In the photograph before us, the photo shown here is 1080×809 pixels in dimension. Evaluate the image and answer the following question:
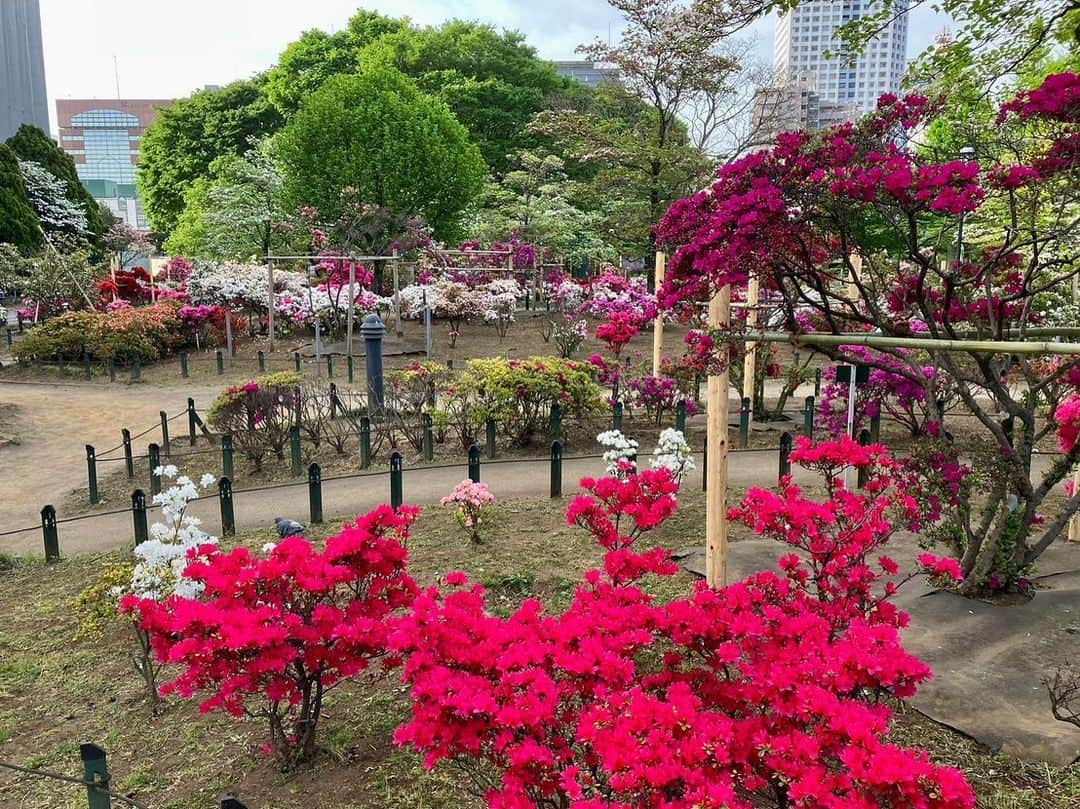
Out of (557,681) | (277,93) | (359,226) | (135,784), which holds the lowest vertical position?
(135,784)

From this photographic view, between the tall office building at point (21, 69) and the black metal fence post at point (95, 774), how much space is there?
46320 millimetres

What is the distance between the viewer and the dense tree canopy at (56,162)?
34.8 meters

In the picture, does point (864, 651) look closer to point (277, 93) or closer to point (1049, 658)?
point (1049, 658)

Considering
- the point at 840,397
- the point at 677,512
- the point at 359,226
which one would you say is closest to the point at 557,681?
the point at 677,512

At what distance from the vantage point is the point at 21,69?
140ft

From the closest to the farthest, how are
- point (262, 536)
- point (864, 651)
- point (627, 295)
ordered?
point (864, 651) → point (262, 536) → point (627, 295)

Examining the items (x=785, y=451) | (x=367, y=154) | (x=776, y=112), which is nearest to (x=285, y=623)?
(x=785, y=451)

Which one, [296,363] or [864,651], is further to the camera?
[296,363]

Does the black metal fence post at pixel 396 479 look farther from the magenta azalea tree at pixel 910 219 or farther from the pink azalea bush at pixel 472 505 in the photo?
the magenta azalea tree at pixel 910 219

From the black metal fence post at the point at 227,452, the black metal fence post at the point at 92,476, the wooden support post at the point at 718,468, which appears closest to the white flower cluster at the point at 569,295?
the black metal fence post at the point at 227,452

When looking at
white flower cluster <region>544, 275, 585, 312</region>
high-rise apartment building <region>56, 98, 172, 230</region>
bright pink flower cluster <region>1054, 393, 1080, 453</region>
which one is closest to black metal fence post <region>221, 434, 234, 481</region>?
bright pink flower cluster <region>1054, 393, 1080, 453</region>

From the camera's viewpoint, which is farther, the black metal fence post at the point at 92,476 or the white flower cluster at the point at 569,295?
the white flower cluster at the point at 569,295

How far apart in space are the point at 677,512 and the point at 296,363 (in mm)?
12322

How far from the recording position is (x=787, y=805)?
2588 millimetres
